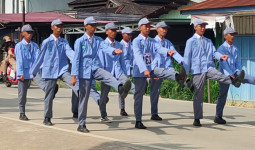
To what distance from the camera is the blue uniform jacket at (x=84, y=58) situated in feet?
38.3

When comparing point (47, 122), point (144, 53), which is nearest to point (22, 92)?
point (47, 122)

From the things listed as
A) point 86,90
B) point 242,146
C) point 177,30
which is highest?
point 177,30

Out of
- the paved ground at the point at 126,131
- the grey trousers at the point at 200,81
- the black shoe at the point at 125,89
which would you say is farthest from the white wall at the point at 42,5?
the black shoe at the point at 125,89

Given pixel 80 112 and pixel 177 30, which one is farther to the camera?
pixel 177 30

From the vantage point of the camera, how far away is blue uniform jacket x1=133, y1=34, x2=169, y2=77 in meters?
12.2

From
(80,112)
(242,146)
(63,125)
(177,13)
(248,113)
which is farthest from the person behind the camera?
(177,13)

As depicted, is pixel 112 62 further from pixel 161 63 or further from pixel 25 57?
pixel 25 57

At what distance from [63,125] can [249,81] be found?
368 cm

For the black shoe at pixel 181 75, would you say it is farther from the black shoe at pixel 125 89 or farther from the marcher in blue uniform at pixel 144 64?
the black shoe at pixel 125 89

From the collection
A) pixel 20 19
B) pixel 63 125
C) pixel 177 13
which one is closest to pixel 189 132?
pixel 63 125

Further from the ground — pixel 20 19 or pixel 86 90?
pixel 20 19

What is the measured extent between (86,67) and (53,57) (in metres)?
1.17

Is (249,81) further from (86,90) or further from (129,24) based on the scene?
(129,24)

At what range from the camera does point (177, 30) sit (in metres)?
25.0
